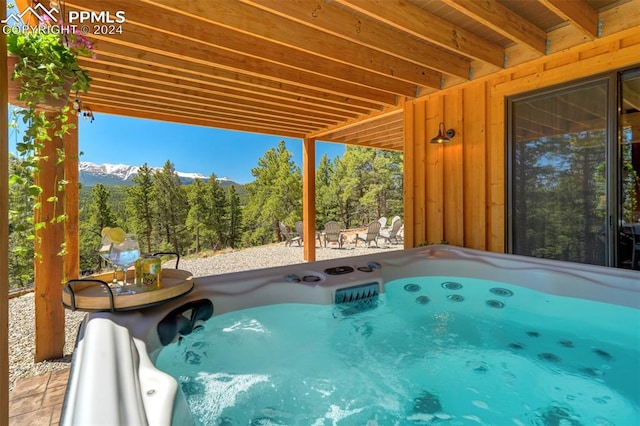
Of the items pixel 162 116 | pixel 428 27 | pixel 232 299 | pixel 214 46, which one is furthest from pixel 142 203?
pixel 428 27

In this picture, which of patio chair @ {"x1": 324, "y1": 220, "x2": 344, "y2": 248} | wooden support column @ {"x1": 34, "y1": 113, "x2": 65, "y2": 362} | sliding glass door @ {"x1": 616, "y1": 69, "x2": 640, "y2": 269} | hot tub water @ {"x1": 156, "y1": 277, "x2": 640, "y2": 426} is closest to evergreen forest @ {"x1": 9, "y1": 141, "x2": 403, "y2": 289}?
patio chair @ {"x1": 324, "y1": 220, "x2": 344, "y2": 248}

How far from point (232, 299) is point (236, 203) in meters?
9.69

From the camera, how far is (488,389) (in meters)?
1.41

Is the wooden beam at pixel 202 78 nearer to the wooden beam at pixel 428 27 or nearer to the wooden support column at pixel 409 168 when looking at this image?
the wooden support column at pixel 409 168

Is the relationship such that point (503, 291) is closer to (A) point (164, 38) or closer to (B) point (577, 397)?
(B) point (577, 397)

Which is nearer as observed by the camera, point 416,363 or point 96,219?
point 416,363

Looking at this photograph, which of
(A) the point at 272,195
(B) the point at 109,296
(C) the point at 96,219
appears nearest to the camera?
(B) the point at 109,296

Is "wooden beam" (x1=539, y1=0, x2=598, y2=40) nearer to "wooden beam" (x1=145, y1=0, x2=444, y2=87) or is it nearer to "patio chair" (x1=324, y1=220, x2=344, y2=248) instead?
"wooden beam" (x1=145, y1=0, x2=444, y2=87)

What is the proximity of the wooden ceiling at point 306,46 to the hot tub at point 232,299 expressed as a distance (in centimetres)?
174

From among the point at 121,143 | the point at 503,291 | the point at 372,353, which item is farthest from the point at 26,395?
the point at 121,143

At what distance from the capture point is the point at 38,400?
5.88 ft

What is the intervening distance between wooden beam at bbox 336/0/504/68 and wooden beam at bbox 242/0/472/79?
3.0 inches

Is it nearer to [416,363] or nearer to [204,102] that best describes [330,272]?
[416,363]

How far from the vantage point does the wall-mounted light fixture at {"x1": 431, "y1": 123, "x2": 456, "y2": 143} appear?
3.35 m
